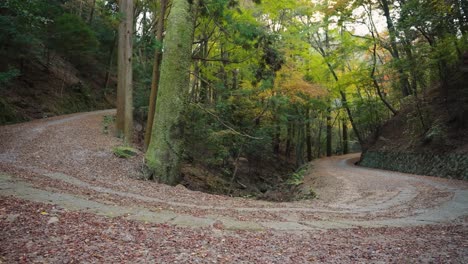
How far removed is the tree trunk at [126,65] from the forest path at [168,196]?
117 cm

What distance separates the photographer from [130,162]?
9594 mm

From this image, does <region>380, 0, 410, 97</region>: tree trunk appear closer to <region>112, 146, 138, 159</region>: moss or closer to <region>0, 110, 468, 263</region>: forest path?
<region>0, 110, 468, 263</region>: forest path

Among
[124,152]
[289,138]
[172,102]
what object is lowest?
[124,152]

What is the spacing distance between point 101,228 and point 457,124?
15.3 m

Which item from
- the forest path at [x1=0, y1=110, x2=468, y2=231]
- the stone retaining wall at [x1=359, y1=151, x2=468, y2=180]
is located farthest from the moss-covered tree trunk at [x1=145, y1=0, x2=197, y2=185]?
the stone retaining wall at [x1=359, y1=151, x2=468, y2=180]

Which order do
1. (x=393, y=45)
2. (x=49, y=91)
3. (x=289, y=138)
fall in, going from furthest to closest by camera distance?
(x=289, y=138) → (x=49, y=91) → (x=393, y=45)

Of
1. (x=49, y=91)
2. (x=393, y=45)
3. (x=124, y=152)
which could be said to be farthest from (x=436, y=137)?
(x=49, y=91)

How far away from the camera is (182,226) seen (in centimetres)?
411

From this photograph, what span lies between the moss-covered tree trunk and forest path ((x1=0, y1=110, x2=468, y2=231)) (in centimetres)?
87

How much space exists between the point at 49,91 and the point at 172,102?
14481 millimetres

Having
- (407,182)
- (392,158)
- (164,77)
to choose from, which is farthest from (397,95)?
(164,77)

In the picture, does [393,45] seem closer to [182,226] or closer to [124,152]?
[124,152]

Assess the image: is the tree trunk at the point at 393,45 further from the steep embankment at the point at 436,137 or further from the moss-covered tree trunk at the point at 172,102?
the moss-covered tree trunk at the point at 172,102

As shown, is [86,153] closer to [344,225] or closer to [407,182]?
[344,225]
